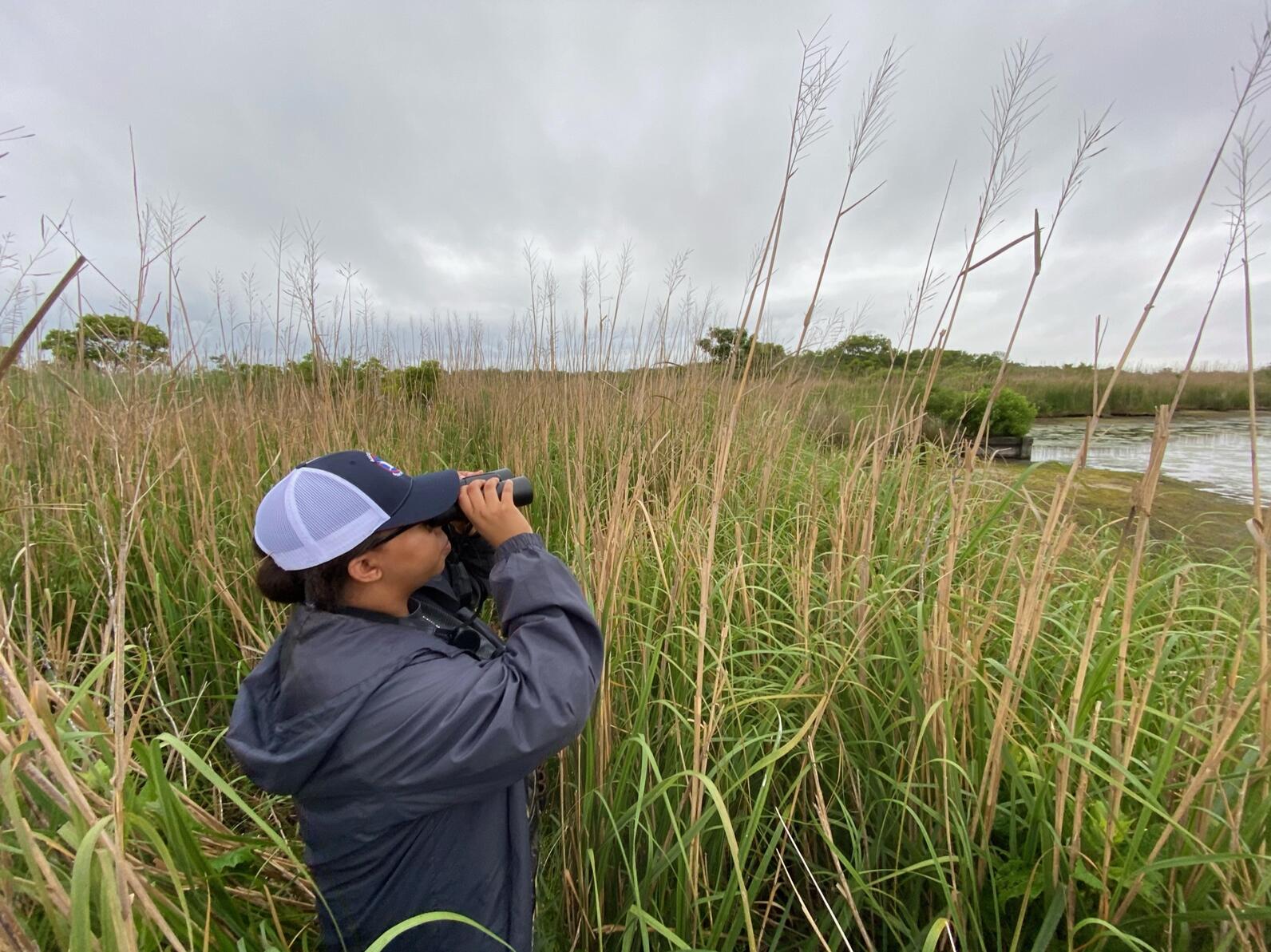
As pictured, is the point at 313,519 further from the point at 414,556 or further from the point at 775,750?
the point at 775,750

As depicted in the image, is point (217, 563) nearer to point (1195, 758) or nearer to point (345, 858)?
point (345, 858)

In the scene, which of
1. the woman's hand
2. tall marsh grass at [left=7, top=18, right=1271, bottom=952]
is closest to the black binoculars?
the woman's hand

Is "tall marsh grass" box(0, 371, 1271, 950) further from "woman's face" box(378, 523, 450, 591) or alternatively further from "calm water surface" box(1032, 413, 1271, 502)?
"calm water surface" box(1032, 413, 1271, 502)

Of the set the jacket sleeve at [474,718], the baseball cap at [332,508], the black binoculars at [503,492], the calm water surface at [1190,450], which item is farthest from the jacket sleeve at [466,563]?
the calm water surface at [1190,450]

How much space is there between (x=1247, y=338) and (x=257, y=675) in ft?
5.59

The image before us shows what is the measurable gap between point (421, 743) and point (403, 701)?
7 cm

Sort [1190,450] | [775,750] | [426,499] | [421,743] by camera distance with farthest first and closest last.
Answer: [1190,450]
[426,499]
[775,750]
[421,743]

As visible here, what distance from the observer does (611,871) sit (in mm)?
1073

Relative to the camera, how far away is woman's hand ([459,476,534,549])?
1047mm

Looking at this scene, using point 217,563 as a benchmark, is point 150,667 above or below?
below

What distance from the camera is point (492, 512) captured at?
1.05 m

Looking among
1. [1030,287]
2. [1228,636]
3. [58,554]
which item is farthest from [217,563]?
[1228,636]

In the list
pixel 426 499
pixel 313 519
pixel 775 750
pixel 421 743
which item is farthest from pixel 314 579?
pixel 775 750

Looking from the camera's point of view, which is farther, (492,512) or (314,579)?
(492,512)
